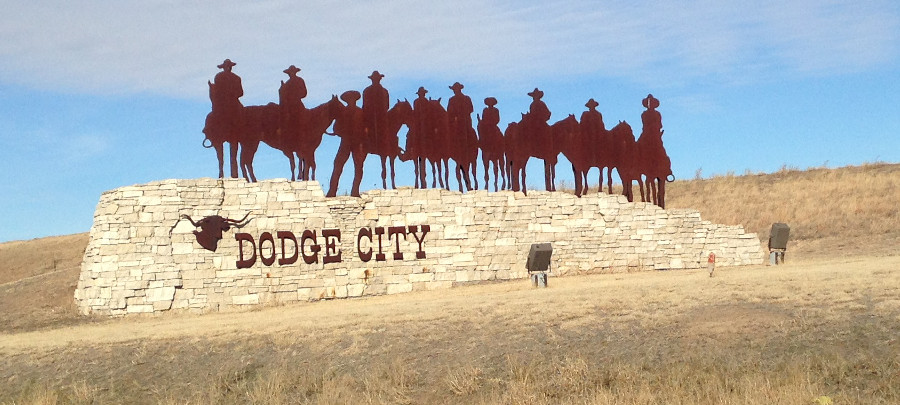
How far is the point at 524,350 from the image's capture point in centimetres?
1386

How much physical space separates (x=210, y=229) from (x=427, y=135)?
6.76 metres

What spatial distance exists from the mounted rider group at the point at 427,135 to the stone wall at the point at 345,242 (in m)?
0.88

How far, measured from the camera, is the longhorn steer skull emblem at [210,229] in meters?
23.1

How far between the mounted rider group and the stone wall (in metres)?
0.88

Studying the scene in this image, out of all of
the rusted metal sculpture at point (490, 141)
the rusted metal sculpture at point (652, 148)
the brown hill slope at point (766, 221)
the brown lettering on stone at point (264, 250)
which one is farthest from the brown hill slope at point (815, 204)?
the brown lettering on stone at point (264, 250)

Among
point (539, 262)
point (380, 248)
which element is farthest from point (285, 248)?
point (539, 262)

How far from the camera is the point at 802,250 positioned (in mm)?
32594

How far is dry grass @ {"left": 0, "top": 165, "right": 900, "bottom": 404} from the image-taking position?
1192 cm

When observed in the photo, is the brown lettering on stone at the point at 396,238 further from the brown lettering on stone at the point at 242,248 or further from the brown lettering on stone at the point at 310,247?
the brown lettering on stone at the point at 242,248

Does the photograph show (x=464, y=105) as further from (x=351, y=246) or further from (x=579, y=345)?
(x=579, y=345)

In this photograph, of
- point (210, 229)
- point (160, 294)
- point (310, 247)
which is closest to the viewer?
point (160, 294)

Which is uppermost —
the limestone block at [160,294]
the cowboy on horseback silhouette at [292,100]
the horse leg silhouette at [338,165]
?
the cowboy on horseback silhouette at [292,100]

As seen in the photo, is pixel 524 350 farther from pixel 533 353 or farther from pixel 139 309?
pixel 139 309

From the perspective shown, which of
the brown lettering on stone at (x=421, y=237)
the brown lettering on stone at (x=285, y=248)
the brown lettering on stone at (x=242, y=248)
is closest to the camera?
the brown lettering on stone at (x=242, y=248)
